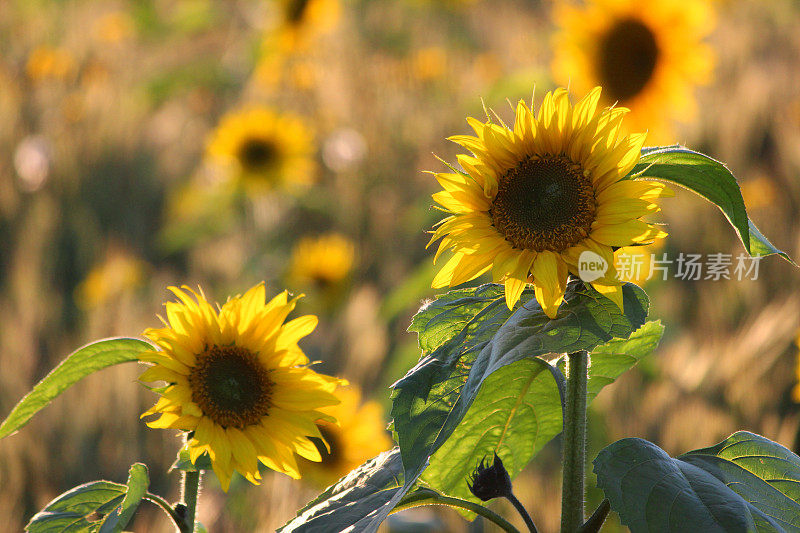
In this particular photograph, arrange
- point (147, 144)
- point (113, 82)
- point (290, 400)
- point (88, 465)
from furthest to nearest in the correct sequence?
point (113, 82) → point (147, 144) → point (88, 465) → point (290, 400)

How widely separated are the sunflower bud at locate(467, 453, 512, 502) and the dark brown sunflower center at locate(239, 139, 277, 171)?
2.98m

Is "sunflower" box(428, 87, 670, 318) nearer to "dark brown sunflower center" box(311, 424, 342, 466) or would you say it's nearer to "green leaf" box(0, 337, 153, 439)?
"green leaf" box(0, 337, 153, 439)

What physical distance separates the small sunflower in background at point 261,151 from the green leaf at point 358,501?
287 cm

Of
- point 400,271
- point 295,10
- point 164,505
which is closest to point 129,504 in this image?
point 164,505

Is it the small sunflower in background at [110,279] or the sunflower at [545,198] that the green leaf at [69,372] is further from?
the small sunflower in background at [110,279]

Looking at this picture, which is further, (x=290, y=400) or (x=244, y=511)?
(x=244, y=511)

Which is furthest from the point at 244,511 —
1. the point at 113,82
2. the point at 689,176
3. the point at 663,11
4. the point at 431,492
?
the point at 113,82

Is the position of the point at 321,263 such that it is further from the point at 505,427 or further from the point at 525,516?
the point at 525,516

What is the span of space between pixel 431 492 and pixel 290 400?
0.86ft

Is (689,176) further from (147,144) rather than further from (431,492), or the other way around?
(147,144)

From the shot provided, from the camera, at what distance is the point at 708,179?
0.85 m

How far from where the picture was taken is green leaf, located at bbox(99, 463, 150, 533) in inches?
34.8

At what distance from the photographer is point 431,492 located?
0.93 meters

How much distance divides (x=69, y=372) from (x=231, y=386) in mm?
188
